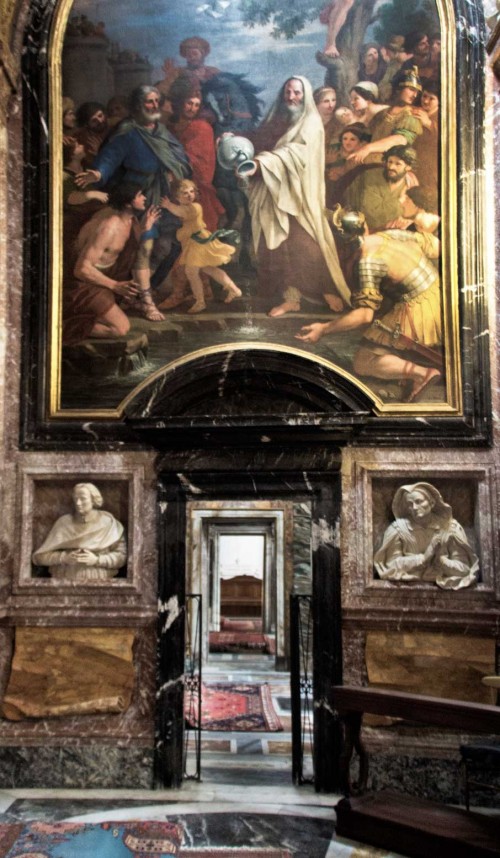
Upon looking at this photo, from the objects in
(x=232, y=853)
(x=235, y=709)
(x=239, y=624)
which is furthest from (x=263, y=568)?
(x=232, y=853)

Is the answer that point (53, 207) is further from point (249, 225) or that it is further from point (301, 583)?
point (301, 583)

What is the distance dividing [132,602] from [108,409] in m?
1.62

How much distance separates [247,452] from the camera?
6883 mm

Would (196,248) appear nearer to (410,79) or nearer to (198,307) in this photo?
(198,307)

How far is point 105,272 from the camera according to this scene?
23.1 ft

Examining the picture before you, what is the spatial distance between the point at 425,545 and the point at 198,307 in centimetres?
274

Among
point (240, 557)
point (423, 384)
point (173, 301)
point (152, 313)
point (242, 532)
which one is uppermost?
point (173, 301)

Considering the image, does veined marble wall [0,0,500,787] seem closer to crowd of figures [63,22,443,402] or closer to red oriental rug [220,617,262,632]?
crowd of figures [63,22,443,402]

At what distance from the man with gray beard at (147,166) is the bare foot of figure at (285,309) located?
0.97 metres

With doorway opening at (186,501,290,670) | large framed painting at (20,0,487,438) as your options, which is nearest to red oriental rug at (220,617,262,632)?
Result: doorway opening at (186,501,290,670)

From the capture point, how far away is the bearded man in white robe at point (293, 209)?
6.91 metres

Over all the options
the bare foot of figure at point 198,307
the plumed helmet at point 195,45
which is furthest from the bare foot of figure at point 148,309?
the plumed helmet at point 195,45

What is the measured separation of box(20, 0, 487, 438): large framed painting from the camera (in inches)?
269

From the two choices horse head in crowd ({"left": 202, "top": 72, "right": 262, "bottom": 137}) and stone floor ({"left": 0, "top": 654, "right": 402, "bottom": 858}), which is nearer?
stone floor ({"left": 0, "top": 654, "right": 402, "bottom": 858})
